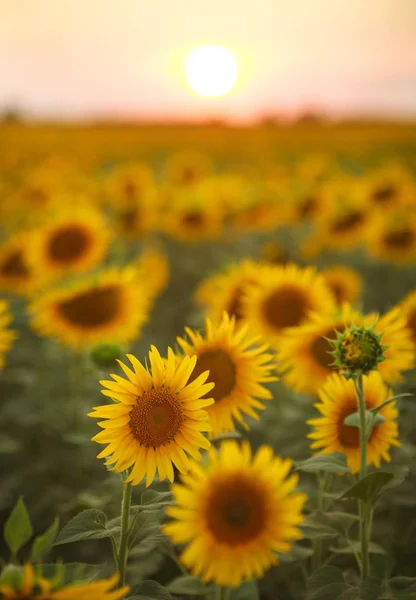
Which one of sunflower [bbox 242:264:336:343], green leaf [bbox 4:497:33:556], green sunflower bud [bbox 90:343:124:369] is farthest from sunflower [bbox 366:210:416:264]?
green leaf [bbox 4:497:33:556]

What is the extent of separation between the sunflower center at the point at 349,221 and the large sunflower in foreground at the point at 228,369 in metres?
3.30

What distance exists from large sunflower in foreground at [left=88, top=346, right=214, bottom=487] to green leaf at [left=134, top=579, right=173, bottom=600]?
275 millimetres

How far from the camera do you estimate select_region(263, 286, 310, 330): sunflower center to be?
2820 mm

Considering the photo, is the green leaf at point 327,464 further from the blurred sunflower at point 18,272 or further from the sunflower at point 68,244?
the blurred sunflower at point 18,272

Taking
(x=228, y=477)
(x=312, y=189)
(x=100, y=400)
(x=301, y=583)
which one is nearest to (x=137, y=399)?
(x=228, y=477)

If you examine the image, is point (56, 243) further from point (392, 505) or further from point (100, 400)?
point (392, 505)

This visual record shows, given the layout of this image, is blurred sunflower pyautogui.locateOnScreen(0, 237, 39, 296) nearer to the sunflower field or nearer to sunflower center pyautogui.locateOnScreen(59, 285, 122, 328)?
the sunflower field

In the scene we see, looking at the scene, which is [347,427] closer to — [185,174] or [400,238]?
[400,238]

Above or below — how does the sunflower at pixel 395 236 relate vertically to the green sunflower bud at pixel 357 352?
above

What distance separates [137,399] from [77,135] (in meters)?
16.7

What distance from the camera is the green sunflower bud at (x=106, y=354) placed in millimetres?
2596

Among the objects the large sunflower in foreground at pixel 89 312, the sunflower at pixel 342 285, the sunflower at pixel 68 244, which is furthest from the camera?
the sunflower at pixel 68 244

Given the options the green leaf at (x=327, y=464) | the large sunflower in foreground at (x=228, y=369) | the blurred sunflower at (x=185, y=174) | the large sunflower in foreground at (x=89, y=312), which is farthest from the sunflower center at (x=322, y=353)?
the blurred sunflower at (x=185, y=174)

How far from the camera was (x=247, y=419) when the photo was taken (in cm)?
323
